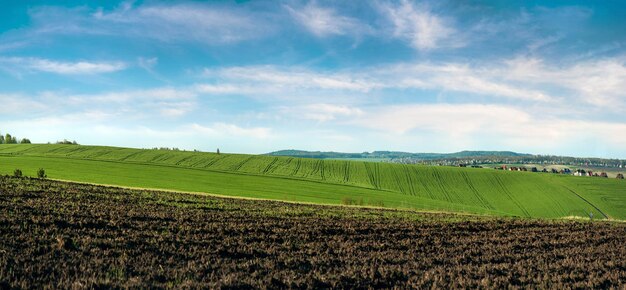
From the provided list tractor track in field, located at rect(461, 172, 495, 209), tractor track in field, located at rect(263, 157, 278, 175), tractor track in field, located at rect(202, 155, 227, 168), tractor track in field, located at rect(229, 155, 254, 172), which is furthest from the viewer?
tractor track in field, located at rect(202, 155, 227, 168)

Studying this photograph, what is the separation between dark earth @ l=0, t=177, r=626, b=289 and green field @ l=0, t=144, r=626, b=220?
42417 millimetres

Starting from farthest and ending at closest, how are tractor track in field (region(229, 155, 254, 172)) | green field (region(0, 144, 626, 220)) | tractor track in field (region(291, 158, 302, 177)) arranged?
tractor track in field (region(229, 155, 254, 172)) → tractor track in field (region(291, 158, 302, 177)) → green field (region(0, 144, 626, 220))

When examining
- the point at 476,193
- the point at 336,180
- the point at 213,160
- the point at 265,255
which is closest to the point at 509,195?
the point at 476,193

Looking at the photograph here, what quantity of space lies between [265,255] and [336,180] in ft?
289

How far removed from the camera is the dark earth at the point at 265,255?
11.2 meters

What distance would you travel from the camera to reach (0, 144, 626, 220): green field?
75.6 metres

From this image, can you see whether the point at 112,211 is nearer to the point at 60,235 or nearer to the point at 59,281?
the point at 60,235

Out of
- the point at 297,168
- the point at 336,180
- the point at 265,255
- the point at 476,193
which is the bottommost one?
the point at 476,193

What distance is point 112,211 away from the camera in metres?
25.8

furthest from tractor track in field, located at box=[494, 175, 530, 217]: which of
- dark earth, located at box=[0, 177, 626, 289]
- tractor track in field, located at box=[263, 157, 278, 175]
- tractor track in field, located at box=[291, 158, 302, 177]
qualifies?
tractor track in field, located at box=[263, 157, 278, 175]

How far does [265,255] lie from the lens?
16016 millimetres

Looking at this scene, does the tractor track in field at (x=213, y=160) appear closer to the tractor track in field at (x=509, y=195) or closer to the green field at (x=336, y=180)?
the green field at (x=336, y=180)

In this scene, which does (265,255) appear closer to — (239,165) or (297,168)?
(297,168)

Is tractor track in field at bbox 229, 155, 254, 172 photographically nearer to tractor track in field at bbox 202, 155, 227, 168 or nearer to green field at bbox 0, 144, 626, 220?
green field at bbox 0, 144, 626, 220
